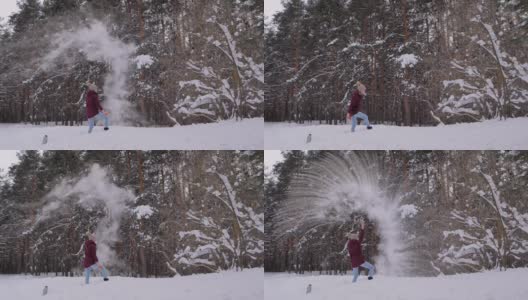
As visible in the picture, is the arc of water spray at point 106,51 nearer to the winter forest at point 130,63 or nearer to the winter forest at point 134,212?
the winter forest at point 130,63

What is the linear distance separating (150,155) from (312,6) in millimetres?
2384

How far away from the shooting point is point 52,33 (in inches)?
208

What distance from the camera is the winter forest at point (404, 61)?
5309 millimetres

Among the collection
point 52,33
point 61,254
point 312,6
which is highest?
point 312,6

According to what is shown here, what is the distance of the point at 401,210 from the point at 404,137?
79cm

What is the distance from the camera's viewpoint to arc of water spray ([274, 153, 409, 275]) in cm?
530

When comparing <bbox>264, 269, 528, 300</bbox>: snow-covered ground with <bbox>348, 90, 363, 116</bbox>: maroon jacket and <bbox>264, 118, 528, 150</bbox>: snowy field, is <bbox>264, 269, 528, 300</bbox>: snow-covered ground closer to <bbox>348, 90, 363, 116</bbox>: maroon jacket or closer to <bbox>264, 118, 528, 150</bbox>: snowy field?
<bbox>264, 118, 528, 150</bbox>: snowy field

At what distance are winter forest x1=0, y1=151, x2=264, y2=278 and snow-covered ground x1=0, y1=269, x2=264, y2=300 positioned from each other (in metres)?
0.11

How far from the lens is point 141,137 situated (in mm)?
5180

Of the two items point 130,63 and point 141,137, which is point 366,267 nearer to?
point 141,137

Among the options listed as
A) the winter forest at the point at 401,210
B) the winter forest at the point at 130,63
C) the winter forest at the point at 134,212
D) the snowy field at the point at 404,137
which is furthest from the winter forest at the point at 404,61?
the winter forest at the point at 134,212

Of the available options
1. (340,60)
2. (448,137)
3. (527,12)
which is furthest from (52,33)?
(527,12)

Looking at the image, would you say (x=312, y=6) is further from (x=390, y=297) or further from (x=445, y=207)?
(x=390, y=297)

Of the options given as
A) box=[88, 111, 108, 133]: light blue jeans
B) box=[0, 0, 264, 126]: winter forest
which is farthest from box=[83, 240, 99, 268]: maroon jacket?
Answer: box=[0, 0, 264, 126]: winter forest
